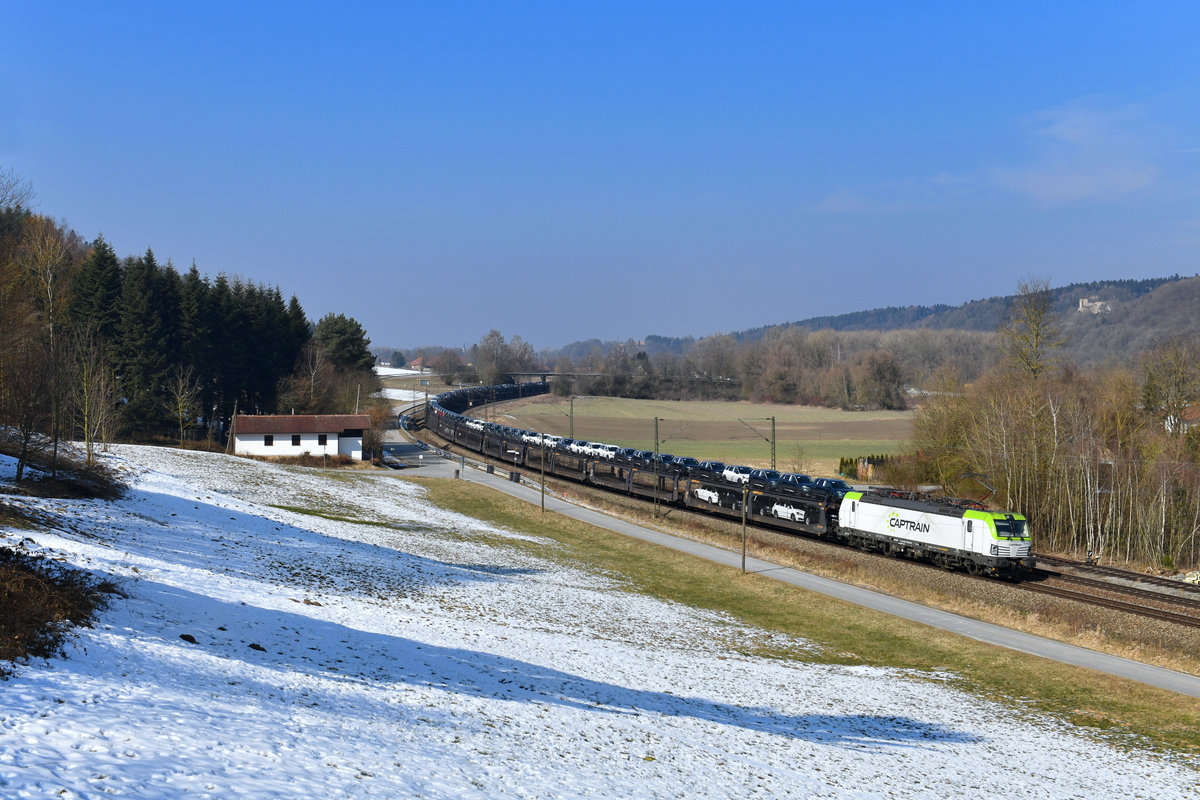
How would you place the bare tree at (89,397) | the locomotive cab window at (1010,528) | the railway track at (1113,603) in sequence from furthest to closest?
the bare tree at (89,397), the locomotive cab window at (1010,528), the railway track at (1113,603)

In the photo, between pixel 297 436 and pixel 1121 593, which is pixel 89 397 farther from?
pixel 1121 593

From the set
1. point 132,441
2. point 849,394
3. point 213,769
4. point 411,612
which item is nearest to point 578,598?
point 411,612

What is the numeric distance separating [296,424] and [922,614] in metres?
66.5

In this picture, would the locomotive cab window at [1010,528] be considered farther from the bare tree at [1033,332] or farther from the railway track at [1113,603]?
the bare tree at [1033,332]

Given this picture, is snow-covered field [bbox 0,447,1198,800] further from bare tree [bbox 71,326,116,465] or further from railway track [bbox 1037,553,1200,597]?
railway track [bbox 1037,553,1200,597]

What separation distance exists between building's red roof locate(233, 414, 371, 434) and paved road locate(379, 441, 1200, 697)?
29034 mm

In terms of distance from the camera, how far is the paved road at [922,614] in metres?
27.3

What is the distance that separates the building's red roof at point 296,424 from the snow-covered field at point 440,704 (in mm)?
49349

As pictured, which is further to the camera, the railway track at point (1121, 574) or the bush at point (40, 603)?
the railway track at point (1121, 574)

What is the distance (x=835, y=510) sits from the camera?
5175 centimetres

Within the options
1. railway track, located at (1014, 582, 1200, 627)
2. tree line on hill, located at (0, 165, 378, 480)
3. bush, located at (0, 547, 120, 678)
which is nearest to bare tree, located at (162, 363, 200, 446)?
tree line on hill, located at (0, 165, 378, 480)

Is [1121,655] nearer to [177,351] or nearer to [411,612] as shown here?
[411,612]

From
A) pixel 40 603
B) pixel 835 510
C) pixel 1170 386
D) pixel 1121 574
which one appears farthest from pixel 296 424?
pixel 1170 386

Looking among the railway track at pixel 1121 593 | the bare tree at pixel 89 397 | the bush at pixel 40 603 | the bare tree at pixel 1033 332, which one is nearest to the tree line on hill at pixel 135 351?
the bare tree at pixel 89 397
